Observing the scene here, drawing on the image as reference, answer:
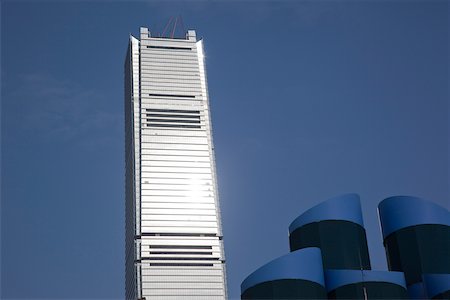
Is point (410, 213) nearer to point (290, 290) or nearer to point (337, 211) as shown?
point (337, 211)

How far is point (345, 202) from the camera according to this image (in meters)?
Result: 154

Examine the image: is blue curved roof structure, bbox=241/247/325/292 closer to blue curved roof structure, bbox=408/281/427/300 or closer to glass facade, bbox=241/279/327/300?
glass facade, bbox=241/279/327/300

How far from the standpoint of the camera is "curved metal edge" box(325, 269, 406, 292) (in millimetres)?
136125

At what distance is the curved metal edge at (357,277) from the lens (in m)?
136

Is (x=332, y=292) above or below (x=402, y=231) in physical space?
below

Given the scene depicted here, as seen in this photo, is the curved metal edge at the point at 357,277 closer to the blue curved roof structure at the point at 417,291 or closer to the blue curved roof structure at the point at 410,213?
the blue curved roof structure at the point at 417,291

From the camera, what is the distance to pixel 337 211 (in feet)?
501

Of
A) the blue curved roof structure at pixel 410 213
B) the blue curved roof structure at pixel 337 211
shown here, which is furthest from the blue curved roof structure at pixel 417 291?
the blue curved roof structure at pixel 337 211

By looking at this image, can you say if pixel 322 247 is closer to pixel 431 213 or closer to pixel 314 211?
pixel 314 211

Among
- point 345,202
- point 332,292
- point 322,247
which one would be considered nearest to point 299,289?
point 332,292

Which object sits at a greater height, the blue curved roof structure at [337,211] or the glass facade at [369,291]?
the blue curved roof structure at [337,211]

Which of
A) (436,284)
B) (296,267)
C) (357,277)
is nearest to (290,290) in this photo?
(296,267)

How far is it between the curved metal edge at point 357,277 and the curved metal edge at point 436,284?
505 cm

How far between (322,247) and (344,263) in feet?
17.8
